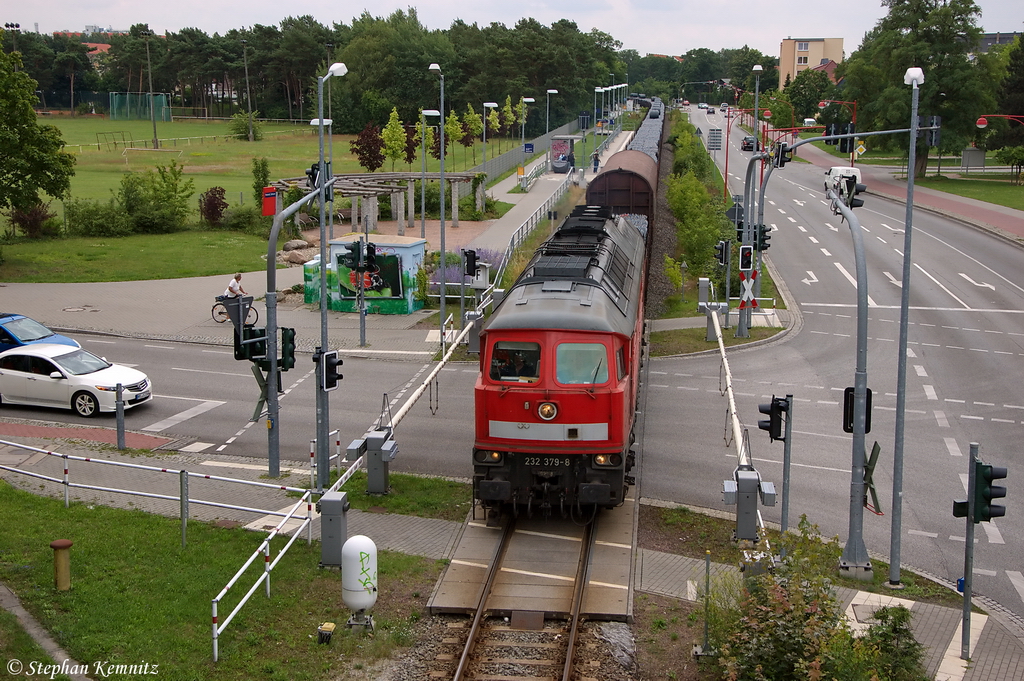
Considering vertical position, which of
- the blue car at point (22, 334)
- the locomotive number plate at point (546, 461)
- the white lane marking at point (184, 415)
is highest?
the blue car at point (22, 334)

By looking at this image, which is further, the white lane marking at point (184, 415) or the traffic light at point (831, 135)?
the traffic light at point (831, 135)

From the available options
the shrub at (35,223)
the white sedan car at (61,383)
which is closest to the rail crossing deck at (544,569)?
the white sedan car at (61,383)

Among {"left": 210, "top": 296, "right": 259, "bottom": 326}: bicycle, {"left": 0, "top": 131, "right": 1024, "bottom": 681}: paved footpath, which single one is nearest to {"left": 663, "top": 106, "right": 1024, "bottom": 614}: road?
{"left": 0, "top": 131, "right": 1024, "bottom": 681}: paved footpath

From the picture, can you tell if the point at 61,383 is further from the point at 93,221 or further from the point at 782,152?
the point at 93,221

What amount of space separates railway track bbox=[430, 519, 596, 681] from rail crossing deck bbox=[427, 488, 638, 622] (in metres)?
0.07

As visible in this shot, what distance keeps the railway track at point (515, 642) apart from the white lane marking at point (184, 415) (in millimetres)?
10323

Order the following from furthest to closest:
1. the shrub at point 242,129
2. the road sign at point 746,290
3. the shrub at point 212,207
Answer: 1. the shrub at point 242,129
2. the shrub at point 212,207
3. the road sign at point 746,290

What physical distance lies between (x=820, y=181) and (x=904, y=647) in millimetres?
65270

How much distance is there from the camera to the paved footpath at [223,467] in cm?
1247

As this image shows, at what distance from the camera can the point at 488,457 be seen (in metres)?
14.8

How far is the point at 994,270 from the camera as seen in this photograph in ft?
132

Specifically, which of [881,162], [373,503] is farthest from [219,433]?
[881,162]

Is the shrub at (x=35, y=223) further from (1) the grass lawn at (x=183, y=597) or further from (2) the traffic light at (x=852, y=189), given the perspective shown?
(2) the traffic light at (x=852, y=189)

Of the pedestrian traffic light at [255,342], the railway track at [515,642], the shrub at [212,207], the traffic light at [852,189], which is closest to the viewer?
the railway track at [515,642]
